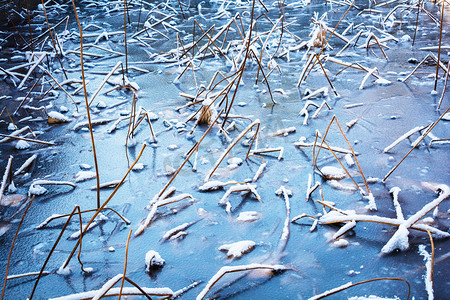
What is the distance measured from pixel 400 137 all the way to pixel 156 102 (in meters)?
1.61

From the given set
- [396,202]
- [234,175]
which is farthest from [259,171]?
[396,202]

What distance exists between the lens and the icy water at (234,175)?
57.2 inches

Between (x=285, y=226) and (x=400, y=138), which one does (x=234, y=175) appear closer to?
(x=285, y=226)

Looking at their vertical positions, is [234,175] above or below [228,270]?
below

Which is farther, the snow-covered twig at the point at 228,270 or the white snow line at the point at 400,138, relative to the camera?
the white snow line at the point at 400,138

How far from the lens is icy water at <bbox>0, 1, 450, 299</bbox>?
1452mm

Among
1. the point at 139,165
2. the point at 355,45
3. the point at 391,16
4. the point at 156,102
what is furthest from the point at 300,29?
the point at 139,165

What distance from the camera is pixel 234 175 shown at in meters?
2.05

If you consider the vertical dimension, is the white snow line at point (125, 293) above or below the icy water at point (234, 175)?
above

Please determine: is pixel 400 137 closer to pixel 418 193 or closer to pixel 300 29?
pixel 418 193

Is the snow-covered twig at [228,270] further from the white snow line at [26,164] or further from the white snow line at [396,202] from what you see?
the white snow line at [26,164]

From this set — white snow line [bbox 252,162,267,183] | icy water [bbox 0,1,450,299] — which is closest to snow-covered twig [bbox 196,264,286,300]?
icy water [bbox 0,1,450,299]

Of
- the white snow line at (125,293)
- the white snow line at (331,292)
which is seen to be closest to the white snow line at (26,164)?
the white snow line at (125,293)

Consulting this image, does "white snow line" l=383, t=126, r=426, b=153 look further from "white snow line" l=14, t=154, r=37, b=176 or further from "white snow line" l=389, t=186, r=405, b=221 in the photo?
"white snow line" l=14, t=154, r=37, b=176
